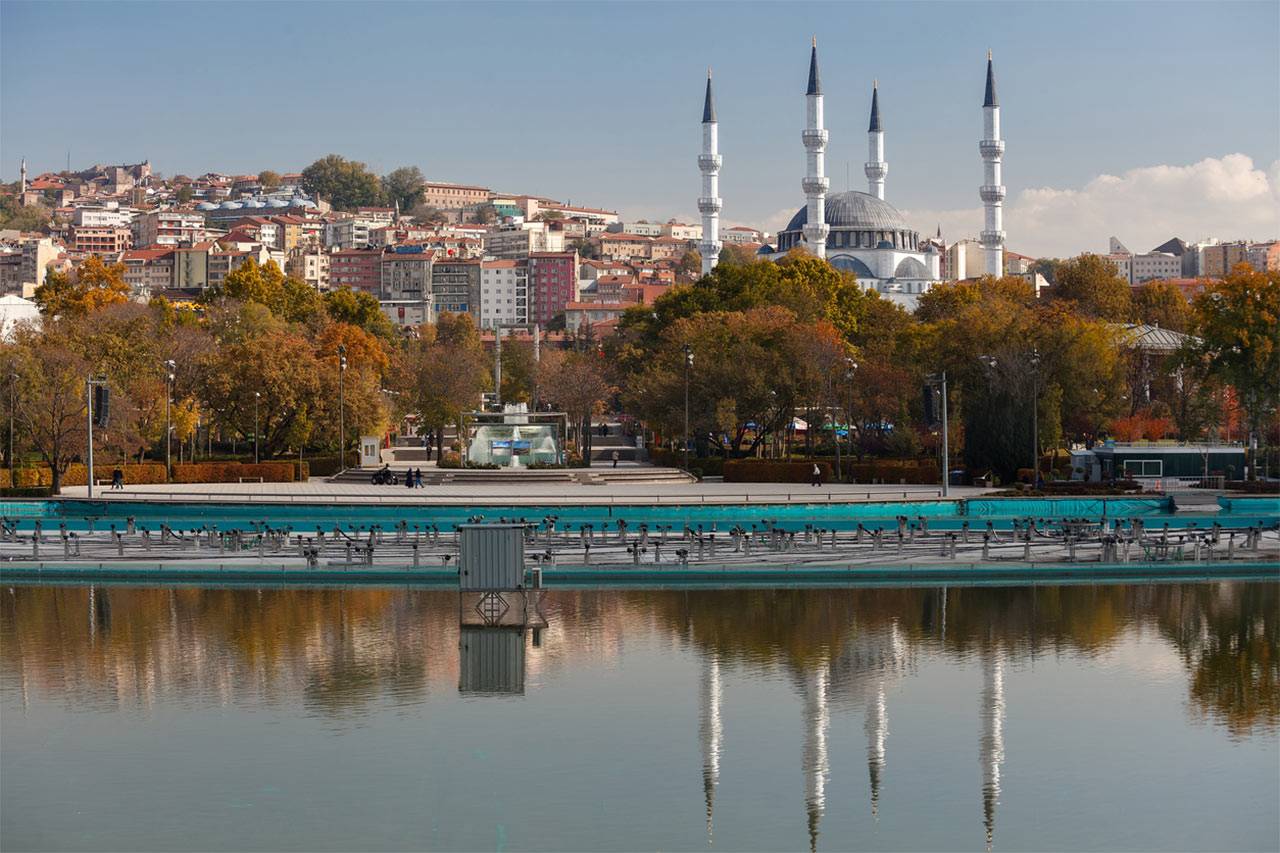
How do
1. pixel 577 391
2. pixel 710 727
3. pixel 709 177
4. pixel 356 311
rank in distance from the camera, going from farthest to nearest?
pixel 709 177 → pixel 356 311 → pixel 577 391 → pixel 710 727

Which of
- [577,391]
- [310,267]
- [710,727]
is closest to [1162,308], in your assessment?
[577,391]

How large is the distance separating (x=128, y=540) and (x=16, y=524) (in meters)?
3.17

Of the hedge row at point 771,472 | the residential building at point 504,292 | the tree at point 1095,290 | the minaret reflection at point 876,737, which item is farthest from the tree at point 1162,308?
the residential building at point 504,292

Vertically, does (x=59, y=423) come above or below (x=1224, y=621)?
above

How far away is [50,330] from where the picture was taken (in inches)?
2398

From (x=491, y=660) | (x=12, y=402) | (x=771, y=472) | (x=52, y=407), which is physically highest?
(x=12, y=402)

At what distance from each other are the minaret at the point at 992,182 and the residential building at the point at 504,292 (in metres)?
79.4

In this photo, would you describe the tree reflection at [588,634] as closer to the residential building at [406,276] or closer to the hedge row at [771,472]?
the hedge row at [771,472]

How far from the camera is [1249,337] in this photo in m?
48.5

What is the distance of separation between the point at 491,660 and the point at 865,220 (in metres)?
118

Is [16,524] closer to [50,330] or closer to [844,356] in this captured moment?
[50,330]

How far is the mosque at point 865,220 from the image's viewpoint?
11044cm

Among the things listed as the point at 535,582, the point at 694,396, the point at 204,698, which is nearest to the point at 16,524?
the point at 535,582

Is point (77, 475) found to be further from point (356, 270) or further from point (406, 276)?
point (356, 270)
